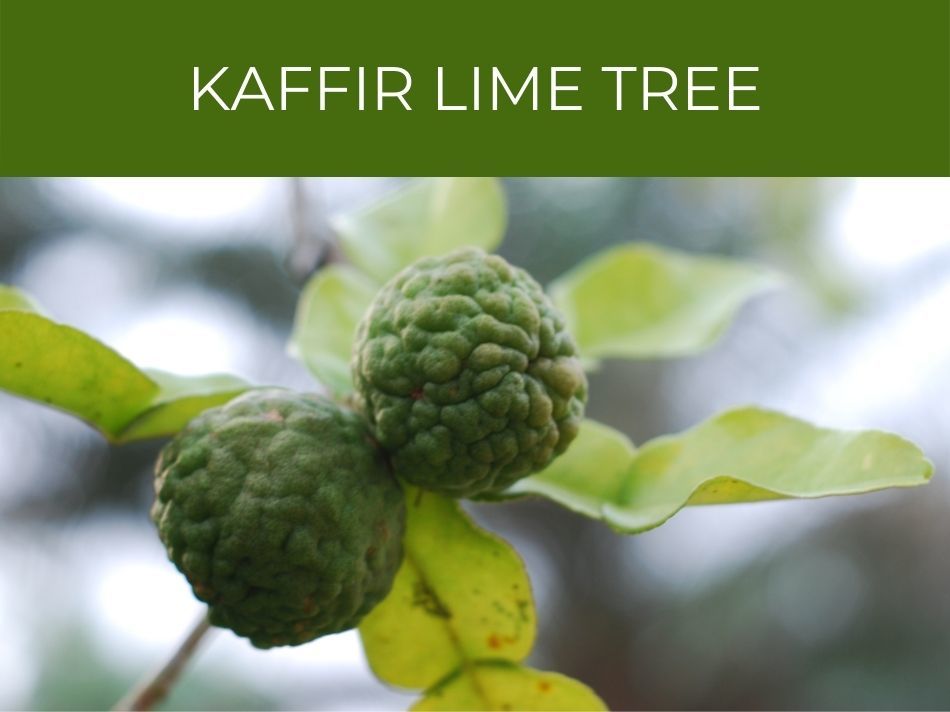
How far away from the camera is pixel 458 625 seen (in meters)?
1.09

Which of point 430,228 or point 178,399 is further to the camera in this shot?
point 430,228

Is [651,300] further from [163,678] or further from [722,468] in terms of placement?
[163,678]

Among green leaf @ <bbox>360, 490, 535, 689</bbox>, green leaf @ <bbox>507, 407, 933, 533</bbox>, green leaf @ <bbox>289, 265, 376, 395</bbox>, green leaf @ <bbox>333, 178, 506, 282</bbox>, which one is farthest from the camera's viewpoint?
green leaf @ <bbox>333, 178, 506, 282</bbox>

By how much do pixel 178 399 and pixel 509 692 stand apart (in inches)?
21.2

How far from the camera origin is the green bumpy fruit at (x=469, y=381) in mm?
889

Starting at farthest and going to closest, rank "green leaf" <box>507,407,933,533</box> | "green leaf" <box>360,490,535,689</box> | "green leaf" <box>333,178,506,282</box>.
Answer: "green leaf" <box>333,178,506,282</box>
"green leaf" <box>360,490,535,689</box>
"green leaf" <box>507,407,933,533</box>

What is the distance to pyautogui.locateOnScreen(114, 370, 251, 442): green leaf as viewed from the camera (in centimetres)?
103

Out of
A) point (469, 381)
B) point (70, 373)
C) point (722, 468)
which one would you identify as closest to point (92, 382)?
point (70, 373)

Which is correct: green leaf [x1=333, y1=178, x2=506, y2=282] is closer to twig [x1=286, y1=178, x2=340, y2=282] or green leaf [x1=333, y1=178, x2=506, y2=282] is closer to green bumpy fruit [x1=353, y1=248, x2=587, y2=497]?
twig [x1=286, y1=178, x2=340, y2=282]

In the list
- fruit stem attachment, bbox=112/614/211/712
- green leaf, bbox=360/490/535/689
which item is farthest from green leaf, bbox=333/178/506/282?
fruit stem attachment, bbox=112/614/211/712

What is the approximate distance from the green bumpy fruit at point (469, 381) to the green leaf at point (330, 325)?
0.18 meters

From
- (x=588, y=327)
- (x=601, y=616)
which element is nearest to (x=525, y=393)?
(x=588, y=327)

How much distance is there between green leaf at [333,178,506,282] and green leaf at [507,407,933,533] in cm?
39

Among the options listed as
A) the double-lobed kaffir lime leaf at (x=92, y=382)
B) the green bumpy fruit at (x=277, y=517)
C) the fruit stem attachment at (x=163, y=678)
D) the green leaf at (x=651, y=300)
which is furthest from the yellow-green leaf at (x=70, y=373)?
the green leaf at (x=651, y=300)
